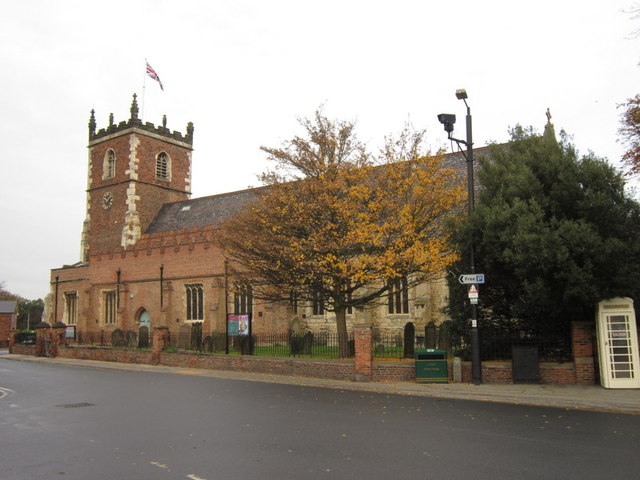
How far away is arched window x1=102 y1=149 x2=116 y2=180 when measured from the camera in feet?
155

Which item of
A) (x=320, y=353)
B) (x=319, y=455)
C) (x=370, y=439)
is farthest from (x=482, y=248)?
(x=319, y=455)

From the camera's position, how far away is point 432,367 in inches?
619

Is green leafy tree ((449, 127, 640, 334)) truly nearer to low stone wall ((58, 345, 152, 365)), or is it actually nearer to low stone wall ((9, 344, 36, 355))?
low stone wall ((58, 345, 152, 365))

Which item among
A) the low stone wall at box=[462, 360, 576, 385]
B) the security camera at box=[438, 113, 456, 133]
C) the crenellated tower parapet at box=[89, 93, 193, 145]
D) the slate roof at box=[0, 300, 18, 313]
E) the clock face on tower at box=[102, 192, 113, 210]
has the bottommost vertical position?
the low stone wall at box=[462, 360, 576, 385]

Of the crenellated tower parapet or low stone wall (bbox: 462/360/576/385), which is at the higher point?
the crenellated tower parapet

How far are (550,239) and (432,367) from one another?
192 inches

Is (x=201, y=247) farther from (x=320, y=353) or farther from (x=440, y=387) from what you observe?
(x=440, y=387)

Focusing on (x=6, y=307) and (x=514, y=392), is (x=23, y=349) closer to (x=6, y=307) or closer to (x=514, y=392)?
(x=6, y=307)

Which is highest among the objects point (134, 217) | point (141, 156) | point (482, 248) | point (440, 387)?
point (141, 156)

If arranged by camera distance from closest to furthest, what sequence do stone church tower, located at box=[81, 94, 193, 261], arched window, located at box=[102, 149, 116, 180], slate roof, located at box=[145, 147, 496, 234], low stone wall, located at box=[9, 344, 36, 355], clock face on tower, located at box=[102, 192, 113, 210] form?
low stone wall, located at box=[9, 344, 36, 355]
slate roof, located at box=[145, 147, 496, 234]
stone church tower, located at box=[81, 94, 193, 261]
clock face on tower, located at box=[102, 192, 113, 210]
arched window, located at box=[102, 149, 116, 180]

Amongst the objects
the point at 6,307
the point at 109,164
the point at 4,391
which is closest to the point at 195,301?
the point at 109,164

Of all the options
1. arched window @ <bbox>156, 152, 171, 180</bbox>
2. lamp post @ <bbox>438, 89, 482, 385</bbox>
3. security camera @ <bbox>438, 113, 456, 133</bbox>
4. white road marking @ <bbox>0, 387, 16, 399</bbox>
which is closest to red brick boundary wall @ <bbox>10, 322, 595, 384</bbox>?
lamp post @ <bbox>438, 89, 482, 385</bbox>

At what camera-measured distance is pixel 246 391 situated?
14820 millimetres

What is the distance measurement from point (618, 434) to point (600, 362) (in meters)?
5.92
